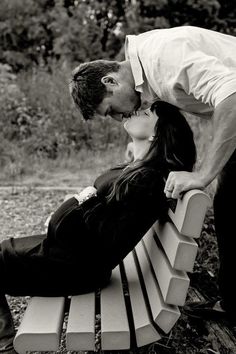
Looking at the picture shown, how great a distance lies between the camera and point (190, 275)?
332 centimetres

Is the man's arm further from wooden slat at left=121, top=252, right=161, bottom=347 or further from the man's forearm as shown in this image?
wooden slat at left=121, top=252, right=161, bottom=347

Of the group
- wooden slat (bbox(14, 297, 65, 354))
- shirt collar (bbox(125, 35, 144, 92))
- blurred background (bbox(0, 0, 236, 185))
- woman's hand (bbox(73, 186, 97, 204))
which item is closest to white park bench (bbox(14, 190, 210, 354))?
wooden slat (bbox(14, 297, 65, 354))

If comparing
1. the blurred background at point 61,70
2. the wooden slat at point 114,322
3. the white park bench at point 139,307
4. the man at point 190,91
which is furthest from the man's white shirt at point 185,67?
the blurred background at point 61,70

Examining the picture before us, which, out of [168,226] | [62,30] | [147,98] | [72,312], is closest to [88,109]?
[147,98]

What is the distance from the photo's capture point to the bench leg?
2.19 metres

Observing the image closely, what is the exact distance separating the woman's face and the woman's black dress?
0.30m

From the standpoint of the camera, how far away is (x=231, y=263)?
8.79 feet

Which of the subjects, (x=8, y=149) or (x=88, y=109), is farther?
(x=8, y=149)

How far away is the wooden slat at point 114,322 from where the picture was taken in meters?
2.08

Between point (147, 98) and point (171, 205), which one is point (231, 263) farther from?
point (147, 98)

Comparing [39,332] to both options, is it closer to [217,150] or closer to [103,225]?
[103,225]

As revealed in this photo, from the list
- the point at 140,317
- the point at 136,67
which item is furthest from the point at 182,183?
the point at 136,67

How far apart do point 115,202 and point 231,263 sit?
0.78 metres

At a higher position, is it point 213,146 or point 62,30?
point 213,146
